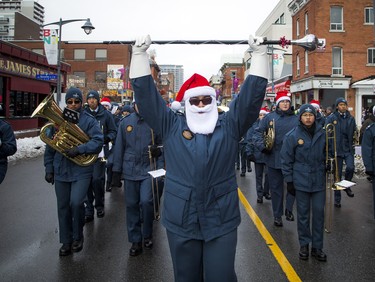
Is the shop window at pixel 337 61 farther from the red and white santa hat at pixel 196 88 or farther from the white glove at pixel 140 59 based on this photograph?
the white glove at pixel 140 59

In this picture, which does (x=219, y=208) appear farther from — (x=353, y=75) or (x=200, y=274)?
(x=353, y=75)

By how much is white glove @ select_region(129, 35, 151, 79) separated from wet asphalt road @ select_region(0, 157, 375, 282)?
244cm

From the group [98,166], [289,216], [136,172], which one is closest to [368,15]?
[289,216]

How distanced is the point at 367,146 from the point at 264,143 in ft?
5.61

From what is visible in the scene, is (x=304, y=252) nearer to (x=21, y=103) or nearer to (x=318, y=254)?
(x=318, y=254)

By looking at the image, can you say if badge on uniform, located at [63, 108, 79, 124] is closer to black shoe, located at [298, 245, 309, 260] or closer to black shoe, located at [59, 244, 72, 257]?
black shoe, located at [59, 244, 72, 257]

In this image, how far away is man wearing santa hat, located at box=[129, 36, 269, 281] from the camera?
8.88 feet

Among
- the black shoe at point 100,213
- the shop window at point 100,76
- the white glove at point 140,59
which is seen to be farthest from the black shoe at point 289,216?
the shop window at point 100,76

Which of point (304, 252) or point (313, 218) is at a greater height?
point (313, 218)

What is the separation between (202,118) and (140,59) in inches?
26.9

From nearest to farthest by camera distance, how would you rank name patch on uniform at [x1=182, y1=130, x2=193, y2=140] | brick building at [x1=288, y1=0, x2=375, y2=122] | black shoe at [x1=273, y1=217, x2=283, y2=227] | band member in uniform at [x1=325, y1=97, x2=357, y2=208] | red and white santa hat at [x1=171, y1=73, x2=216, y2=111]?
name patch on uniform at [x1=182, y1=130, x2=193, y2=140] < red and white santa hat at [x1=171, y1=73, x2=216, y2=111] < black shoe at [x1=273, y1=217, x2=283, y2=227] < band member in uniform at [x1=325, y1=97, x2=357, y2=208] < brick building at [x1=288, y1=0, x2=375, y2=122]

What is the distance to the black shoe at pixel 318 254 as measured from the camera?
4.50m

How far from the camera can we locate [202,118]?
2.89 meters

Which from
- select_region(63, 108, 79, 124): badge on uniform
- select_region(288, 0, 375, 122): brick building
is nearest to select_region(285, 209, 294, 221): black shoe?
select_region(63, 108, 79, 124): badge on uniform
